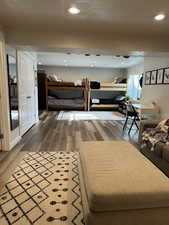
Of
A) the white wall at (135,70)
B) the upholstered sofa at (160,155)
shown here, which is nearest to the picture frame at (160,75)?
the upholstered sofa at (160,155)

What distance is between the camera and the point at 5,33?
9.50 ft

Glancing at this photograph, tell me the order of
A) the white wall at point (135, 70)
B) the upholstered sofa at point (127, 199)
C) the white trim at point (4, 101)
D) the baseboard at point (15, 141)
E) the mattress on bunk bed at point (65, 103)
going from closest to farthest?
the upholstered sofa at point (127, 199)
the white trim at point (4, 101)
the baseboard at point (15, 141)
the white wall at point (135, 70)
the mattress on bunk bed at point (65, 103)

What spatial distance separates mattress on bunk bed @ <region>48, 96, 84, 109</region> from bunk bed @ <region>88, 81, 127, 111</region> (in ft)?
1.75

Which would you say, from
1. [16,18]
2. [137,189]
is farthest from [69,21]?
[137,189]

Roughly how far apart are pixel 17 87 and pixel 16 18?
1.42 meters

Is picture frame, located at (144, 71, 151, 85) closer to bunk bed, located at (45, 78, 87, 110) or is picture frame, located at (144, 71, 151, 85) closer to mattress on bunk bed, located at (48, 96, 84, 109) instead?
bunk bed, located at (45, 78, 87, 110)

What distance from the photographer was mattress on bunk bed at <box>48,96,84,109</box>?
7.96m

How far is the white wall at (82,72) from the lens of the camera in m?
8.94

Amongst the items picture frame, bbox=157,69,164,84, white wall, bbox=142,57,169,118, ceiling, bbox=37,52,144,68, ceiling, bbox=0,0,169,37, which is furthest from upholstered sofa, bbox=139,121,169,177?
ceiling, bbox=37,52,144,68

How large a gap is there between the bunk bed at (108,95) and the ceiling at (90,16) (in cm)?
493

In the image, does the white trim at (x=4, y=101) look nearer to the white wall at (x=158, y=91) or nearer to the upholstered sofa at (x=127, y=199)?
the upholstered sofa at (x=127, y=199)

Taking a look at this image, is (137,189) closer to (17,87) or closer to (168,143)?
(168,143)

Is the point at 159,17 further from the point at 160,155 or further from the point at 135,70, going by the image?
the point at 135,70

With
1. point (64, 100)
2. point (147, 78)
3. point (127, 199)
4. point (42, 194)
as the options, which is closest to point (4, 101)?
point (42, 194)
